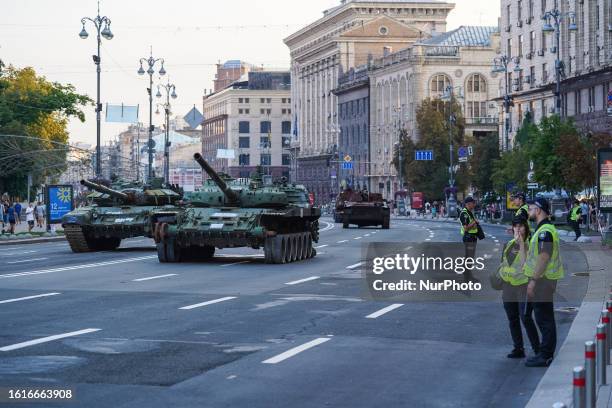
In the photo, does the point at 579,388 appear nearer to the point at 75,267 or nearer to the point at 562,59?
the point at 75,267

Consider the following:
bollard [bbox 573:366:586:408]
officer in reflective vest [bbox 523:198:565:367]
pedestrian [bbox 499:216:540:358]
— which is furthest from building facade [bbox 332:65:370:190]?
bollard [bbox 573:366:586:408]

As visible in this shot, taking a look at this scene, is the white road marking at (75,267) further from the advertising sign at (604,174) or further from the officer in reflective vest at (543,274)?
the officer in reflective vest at (543,274)

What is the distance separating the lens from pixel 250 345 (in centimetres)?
1423

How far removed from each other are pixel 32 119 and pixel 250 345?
77.4 meters

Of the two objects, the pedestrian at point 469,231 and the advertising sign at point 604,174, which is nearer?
the pedestrian at point 469,231

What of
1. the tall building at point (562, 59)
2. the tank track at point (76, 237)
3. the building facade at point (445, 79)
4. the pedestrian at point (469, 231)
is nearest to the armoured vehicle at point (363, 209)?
the tall building at point (562, 59)

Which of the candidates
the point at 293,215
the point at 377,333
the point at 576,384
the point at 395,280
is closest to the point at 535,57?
the point at 293,215

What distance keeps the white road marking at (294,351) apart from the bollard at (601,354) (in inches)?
132

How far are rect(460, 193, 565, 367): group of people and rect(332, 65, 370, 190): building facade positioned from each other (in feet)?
387

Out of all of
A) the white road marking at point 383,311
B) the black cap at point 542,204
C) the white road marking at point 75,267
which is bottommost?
the white road marking at point 383,311

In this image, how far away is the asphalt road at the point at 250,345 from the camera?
36.1 feet

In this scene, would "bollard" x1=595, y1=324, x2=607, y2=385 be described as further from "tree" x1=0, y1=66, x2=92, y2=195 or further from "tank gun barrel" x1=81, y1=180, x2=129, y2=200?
"tree" x1=0, y1=66, x2=92, y2=195

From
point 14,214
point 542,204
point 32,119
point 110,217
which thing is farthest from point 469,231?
point 32,119

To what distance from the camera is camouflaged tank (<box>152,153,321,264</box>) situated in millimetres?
30703
